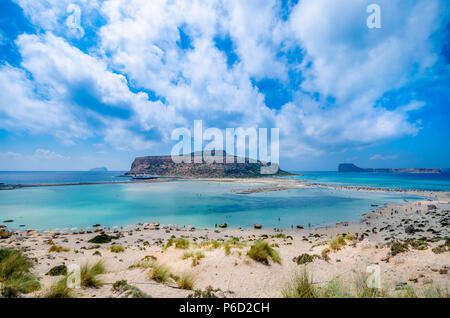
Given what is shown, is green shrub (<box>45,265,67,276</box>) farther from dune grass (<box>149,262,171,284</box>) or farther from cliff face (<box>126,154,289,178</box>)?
cliff face (<box>126,154,289,178</box>)

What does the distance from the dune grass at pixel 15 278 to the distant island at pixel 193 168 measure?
125807 millimetres

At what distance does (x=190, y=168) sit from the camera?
14850 centimetres

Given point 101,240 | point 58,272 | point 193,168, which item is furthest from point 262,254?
point 193,168

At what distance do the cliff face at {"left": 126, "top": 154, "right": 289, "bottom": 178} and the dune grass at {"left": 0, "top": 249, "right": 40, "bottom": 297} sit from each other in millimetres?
125807

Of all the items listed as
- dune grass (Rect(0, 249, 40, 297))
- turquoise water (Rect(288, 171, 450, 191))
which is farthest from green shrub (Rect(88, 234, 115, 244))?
turquoise water (Rect(288, 171, 450, 191))

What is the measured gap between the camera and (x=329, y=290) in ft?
13.1

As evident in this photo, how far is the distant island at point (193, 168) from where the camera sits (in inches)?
5456

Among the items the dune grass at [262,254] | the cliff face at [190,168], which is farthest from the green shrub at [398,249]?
the cliff face at [190,168]

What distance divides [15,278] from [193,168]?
142594mm

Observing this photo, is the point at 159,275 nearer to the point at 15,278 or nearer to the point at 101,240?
the point at 15,278
